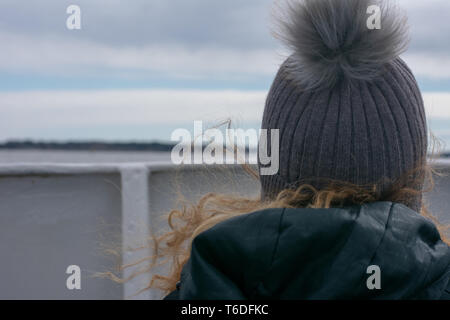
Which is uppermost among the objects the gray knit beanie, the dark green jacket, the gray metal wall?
the gray knit beanie

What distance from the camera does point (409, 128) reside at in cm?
125

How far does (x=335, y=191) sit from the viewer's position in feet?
3.99

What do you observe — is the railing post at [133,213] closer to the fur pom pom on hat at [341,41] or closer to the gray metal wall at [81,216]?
the gray metal wall at [81,216]

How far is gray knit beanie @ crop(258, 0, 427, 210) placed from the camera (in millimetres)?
1207

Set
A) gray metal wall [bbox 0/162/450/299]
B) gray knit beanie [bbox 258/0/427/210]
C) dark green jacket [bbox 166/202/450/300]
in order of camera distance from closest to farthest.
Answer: dark green jacket [bbox 166/202/450/300]
gray knit beanie [bbox 258/0/427/210]
gray metal wall [bbox 0/162/450/299]

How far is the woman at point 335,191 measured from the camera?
3.35 feet

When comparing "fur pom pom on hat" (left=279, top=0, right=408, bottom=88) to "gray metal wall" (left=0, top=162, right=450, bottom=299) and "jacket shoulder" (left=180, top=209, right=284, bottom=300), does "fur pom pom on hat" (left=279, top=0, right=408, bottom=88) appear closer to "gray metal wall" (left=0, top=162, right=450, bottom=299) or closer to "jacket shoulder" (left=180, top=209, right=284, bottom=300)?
"jacket shoulder" (left=180, top=209, right=284, bottom=300)

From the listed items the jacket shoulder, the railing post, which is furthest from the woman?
the railing post

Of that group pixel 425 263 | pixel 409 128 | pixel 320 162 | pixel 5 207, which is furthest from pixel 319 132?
pixel 5 207

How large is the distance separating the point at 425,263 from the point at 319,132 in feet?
1.20

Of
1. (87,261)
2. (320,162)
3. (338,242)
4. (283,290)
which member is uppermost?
(320,162)

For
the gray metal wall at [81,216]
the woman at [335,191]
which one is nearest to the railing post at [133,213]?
the gray metal wall at [81,216]
